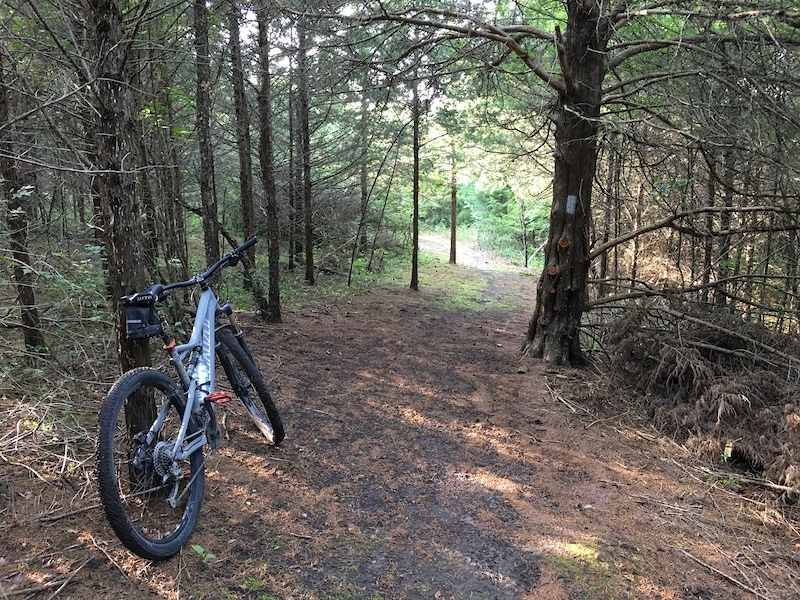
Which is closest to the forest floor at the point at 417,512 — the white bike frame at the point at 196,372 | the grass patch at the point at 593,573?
the grass patch at the point at 593,573

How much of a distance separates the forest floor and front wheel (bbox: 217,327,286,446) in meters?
0.18

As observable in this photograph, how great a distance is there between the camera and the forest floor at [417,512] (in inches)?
103

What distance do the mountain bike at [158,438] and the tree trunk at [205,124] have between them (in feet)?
15.6

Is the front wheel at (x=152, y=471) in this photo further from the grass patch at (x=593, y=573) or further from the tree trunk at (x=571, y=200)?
the tree trunk at (x=571, y=200)

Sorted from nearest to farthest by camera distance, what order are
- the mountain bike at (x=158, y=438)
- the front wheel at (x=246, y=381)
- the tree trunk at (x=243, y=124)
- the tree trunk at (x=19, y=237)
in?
the mountain bike at (x=158, y=438) < the front wheel at (x=246, y=381) < the tree trunk at (x=19, y=237) < the tree trunk at (x=243, y=124)

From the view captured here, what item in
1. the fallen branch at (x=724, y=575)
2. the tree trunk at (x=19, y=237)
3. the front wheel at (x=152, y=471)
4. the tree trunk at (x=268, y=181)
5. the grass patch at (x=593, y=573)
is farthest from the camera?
the tree trunk at (x=268, y=181)

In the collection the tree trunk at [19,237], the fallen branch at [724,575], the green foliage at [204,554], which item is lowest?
the fallen branch at [724,575]

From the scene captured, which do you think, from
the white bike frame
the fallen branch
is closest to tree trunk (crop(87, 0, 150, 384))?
the white bike frame

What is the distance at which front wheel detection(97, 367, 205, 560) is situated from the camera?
2.42 m

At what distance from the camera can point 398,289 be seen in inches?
596

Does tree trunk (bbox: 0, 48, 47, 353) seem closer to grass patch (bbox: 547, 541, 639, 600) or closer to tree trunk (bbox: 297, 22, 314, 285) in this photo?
grass patch (bbox: 547, 541, 639, 600)

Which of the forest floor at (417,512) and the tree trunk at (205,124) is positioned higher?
→ the tree trunk at (205,124)

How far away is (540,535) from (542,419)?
2269 mm

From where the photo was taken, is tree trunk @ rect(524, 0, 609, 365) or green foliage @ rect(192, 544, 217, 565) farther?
tree trunk @ rect(524, 0, 609, 365)
